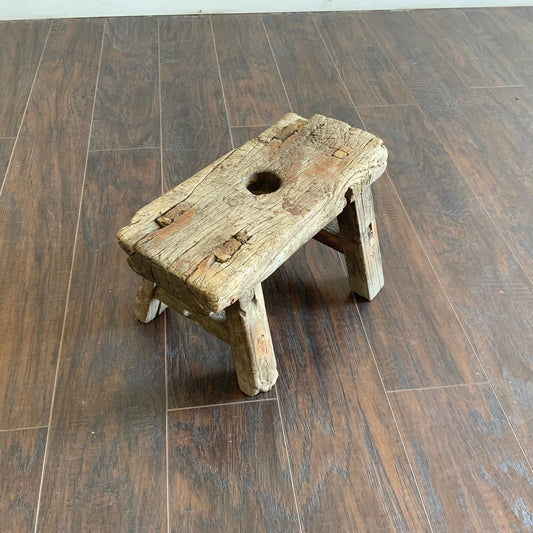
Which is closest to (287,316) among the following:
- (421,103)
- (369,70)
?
(421,103)

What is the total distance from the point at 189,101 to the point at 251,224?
1.25 meters

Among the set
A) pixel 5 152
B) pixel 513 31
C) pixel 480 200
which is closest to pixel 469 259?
pixel 480 200

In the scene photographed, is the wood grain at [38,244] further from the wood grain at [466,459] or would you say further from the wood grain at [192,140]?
the wood grain at [466,459]

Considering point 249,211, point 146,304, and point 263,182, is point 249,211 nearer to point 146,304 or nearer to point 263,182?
point 263,182

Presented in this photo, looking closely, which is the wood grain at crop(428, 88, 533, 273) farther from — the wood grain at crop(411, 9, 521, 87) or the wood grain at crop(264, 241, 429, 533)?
the wood grain at crop(264, 241, 429, 533)

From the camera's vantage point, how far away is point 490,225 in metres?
1.64

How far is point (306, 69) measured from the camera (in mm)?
2293

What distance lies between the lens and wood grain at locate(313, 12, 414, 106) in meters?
2.16

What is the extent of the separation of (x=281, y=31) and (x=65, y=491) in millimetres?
2162

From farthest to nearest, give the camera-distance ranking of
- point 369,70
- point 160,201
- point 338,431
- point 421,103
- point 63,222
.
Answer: point 369,70, point 421,103, point 63,222, point 338,431, point 160,201

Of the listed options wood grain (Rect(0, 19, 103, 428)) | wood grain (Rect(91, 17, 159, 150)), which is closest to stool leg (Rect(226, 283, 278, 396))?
wood grain (Rect(0, 19, 103, 428))

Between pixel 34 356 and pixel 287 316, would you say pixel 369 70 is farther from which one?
pixel 34 356

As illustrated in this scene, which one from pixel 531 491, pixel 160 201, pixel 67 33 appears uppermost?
pixel 160 201

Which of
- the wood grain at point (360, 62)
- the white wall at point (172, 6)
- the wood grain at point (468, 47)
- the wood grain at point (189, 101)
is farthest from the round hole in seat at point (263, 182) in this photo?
the white wall at point (172, 6)
